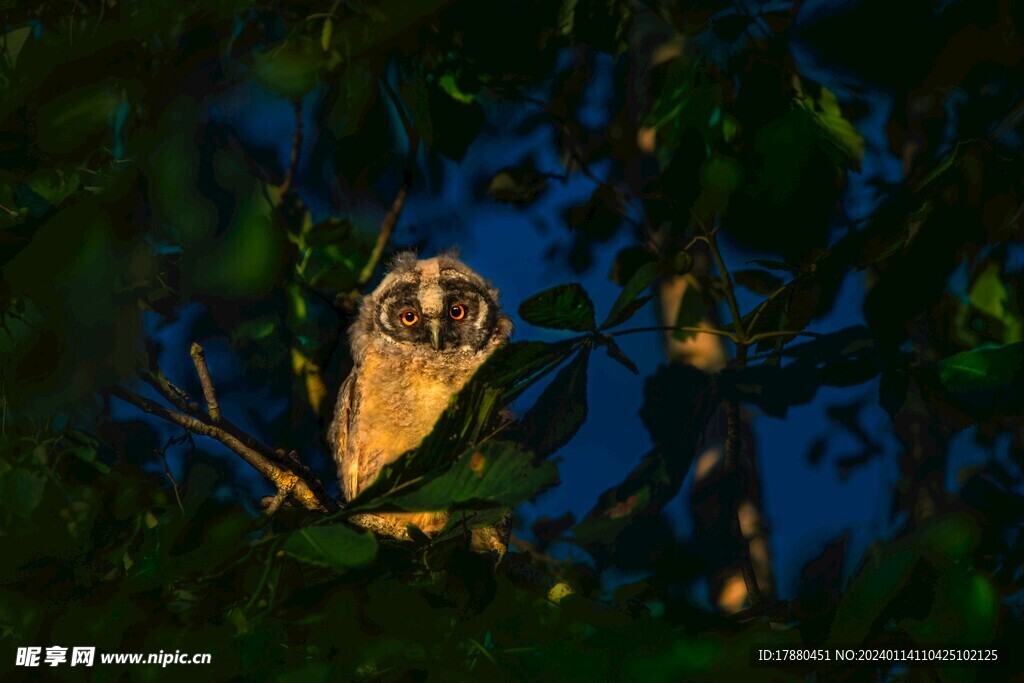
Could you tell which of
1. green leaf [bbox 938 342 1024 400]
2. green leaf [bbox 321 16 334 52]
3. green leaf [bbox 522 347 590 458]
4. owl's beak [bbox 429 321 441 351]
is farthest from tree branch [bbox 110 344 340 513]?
owl's beak [bbox 429 321 441 351]

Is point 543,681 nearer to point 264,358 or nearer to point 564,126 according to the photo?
point 564,126

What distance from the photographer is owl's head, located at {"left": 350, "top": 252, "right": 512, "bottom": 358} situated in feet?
12.2

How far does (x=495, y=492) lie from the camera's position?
961mm

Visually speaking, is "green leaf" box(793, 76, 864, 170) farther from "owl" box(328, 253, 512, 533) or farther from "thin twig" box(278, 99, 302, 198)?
"owl" box(328, 253, 512, 533)

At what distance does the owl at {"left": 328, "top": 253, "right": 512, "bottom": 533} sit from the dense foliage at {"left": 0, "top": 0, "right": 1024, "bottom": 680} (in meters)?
1.75

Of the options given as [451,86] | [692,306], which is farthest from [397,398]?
[451,86]

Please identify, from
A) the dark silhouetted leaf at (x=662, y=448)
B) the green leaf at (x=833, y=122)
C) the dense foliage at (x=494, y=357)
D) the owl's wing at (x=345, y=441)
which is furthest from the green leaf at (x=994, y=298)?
the owl's wing at (x=345, y=441)

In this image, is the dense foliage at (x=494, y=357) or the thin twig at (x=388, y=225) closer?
the dense foliage at (x=494, y=357)

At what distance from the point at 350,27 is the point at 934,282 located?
950mm

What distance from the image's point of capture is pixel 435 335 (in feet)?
12.0

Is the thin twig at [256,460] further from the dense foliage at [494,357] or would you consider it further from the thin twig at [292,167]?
the thin twig at [292,167]

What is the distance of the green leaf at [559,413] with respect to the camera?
1.35 meters

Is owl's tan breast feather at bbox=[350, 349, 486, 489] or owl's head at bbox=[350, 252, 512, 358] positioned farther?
owl's head at bbox=[350, 252, 512, 358]

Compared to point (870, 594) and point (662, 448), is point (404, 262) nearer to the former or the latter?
point (662, 448)
